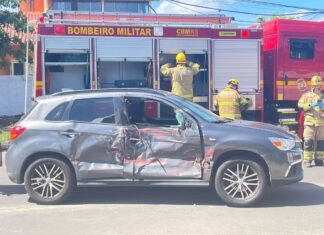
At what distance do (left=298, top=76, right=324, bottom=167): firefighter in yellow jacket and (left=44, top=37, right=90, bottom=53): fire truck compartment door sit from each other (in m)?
4.64

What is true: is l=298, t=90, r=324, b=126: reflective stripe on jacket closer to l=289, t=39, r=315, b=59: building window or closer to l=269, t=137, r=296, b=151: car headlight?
l=289, t=39, r=315, b=59: building window

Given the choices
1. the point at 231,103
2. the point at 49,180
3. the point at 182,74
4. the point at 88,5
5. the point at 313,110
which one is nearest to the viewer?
the point at 49,180

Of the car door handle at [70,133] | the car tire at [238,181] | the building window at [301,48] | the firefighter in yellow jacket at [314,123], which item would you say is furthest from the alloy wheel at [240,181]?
the building window at [301,48]

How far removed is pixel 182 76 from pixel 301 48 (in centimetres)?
326

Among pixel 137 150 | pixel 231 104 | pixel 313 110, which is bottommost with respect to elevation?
pixel 137 150

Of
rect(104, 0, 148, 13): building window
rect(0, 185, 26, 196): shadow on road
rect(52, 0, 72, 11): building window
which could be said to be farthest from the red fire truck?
rect(52, 0, 72, 11): building window

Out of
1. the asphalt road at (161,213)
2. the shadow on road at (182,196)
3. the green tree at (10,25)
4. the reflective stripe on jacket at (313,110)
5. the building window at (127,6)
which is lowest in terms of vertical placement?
the asphalt road at (161,213)

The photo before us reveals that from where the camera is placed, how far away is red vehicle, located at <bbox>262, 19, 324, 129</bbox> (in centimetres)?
1217

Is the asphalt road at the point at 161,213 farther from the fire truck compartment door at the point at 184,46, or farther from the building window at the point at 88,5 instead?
the building window at the point at 88,5

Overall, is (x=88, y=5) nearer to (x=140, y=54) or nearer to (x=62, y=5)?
(x=62, y=5)

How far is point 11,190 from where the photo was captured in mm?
8070

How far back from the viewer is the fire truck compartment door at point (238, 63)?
11.9 m

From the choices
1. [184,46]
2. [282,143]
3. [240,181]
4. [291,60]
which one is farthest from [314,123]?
[240,181]

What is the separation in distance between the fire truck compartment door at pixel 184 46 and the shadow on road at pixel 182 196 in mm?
4412
